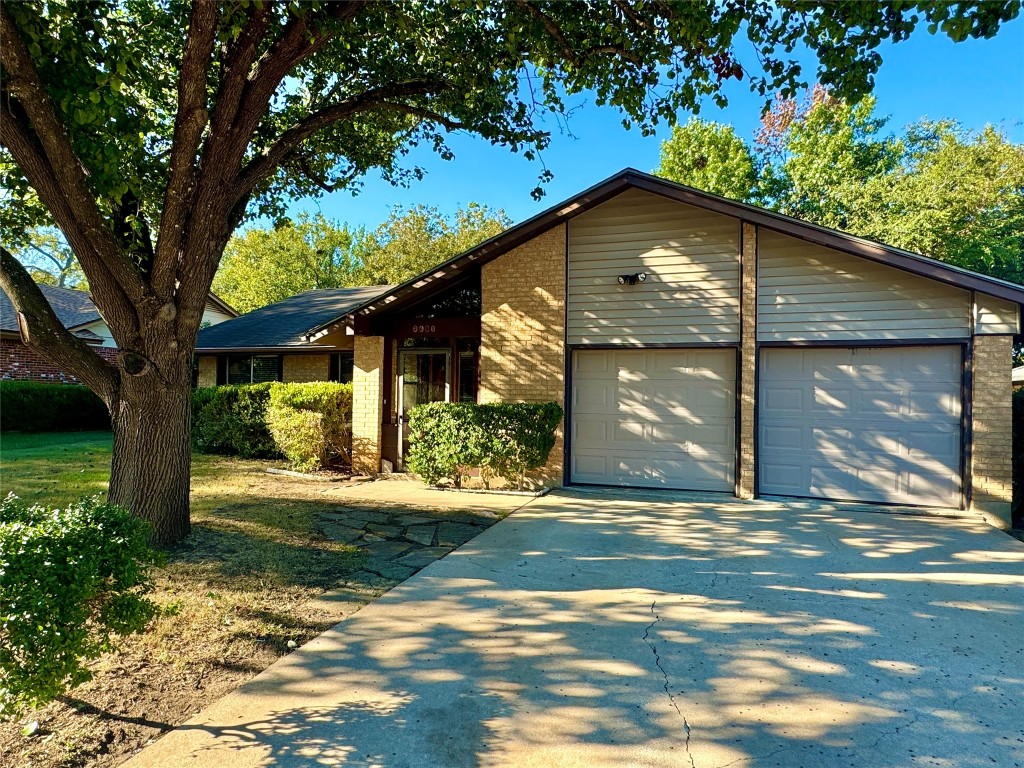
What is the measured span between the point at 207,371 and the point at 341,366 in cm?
515

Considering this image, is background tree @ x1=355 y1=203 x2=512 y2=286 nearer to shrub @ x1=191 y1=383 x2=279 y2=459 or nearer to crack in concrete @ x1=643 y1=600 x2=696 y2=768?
shrub @ x1=191 y1=383 x2=279 y2=459

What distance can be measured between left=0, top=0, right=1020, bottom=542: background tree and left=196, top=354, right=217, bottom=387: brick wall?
9588mm

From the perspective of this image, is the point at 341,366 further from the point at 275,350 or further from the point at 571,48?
the point at 571,48

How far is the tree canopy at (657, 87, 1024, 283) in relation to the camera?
16547 mm

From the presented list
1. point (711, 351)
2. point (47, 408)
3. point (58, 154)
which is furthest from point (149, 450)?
point (47, 408)

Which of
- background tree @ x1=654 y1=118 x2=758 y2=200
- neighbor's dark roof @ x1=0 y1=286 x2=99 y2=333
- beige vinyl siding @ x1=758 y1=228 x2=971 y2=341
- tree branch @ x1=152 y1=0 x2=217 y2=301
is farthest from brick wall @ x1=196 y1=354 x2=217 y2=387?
background tree @ x1=654 y1=118 x2=758 y2=200

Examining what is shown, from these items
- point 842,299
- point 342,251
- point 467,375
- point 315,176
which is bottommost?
point 467,375

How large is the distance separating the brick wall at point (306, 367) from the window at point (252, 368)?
15.0 inches

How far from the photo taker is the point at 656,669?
3305 millimetres

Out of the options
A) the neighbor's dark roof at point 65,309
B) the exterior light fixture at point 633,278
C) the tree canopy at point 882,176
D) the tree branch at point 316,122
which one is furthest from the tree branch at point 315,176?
the neighbor's dark roof at point 65,309

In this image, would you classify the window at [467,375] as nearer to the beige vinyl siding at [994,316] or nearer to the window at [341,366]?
the window at [341,366]

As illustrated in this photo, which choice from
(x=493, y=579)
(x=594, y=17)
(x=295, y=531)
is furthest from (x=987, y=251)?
(x=295, y=531)

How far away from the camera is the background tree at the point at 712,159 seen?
21.1 metres

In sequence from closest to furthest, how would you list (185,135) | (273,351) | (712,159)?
(185,135), (273,351), (712,159)
